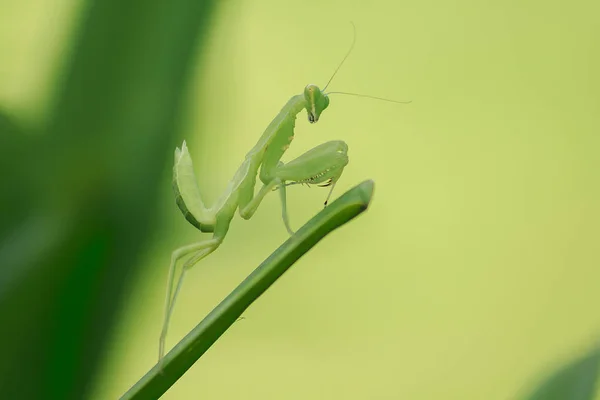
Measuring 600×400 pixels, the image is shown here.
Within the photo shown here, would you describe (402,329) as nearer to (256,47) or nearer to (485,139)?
(485,139)

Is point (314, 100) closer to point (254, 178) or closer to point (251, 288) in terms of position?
point (254, 178)

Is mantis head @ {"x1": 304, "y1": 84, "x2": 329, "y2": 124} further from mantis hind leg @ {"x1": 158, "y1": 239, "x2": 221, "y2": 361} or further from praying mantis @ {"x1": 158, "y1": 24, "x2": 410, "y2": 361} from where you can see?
mantis hind leg @ {"x1": 158, "y1": 239, "x2": 221, "y2": 361}

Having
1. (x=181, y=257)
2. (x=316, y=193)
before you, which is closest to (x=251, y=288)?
(x=181, y=257)

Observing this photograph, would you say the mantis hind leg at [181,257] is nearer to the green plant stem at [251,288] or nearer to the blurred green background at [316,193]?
the blurred green background at [316,193]

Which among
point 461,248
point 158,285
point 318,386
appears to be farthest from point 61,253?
point 461,248

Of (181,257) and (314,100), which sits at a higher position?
(314,100)
